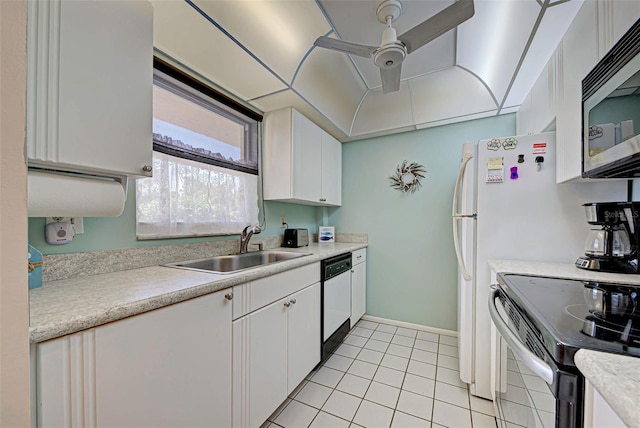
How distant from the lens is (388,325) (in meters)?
2.78

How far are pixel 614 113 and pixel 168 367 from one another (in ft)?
6.25

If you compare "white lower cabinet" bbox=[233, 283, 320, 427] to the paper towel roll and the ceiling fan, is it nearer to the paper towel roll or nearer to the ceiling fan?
the paper towel roll

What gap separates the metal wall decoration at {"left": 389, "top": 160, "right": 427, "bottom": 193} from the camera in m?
2.68

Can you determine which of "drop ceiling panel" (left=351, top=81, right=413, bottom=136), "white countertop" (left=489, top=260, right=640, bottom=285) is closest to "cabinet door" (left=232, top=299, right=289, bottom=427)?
"white countertop" (left=489, top=260, right=640, bottom=285)

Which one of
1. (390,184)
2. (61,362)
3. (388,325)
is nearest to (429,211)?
(390,184)

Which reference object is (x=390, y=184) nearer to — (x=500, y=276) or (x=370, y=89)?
(x=370, y=89)

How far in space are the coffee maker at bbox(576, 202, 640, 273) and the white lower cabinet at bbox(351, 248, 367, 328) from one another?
1.71 m

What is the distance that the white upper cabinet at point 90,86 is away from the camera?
0.76 metres

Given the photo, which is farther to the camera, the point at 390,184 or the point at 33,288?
the point at 390,184

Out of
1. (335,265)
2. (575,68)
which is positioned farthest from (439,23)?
(335,265)

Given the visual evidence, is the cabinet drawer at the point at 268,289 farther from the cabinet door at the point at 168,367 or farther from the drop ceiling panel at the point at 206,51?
the drop ceiling panel at the point at 206,51

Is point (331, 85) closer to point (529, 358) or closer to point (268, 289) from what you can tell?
point (268, 289)

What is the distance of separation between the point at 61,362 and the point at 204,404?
57cm

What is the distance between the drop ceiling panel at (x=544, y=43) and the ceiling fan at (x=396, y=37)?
1.87 ft
